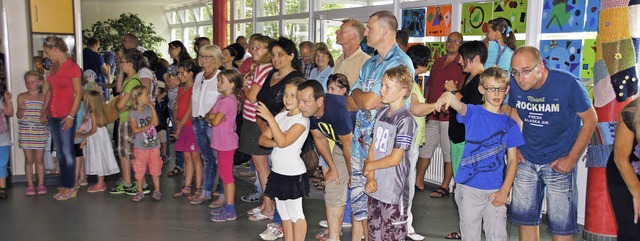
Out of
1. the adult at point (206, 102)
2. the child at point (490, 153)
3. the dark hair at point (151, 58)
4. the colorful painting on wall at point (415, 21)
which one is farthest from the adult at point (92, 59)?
the child at point (490, 153)

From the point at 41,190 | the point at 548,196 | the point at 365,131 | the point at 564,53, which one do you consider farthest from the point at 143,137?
the point at 564,53

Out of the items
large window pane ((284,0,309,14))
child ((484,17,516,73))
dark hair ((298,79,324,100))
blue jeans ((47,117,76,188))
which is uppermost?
large window pane ((284,0,309,14))

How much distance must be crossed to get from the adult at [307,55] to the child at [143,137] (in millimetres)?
1682

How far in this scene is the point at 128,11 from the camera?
17.9 meters

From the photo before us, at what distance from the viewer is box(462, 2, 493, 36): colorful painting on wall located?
560 centimetres

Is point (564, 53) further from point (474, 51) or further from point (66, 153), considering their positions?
point (66, 153)

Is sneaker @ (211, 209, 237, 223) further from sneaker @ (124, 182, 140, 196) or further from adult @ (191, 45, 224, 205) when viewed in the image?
sneaker @ (124, 182, 140, 196)

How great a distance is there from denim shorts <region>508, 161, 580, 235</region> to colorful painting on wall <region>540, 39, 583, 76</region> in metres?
1.83

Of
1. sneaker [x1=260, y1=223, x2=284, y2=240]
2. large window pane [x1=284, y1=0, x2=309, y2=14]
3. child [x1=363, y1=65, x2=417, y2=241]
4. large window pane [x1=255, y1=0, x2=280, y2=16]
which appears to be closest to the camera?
child [x1=363, y1=65, x2=417, y2=241]

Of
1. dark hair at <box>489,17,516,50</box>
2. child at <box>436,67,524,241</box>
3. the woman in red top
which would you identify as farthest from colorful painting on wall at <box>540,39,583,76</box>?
the woman in red top

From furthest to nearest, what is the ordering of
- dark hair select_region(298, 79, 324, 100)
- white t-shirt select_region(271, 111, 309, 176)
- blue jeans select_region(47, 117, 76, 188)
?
blue jeans select_region(47, 117, 76, 188) → white t-shirt select_region(271, 111, 309, 176) → dark hair select_region(298, 79, 324, 100)

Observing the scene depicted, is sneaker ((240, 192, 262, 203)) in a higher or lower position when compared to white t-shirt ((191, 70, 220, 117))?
lower

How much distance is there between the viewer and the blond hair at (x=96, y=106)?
18.4 ft

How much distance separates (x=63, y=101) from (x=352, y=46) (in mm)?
2980
